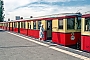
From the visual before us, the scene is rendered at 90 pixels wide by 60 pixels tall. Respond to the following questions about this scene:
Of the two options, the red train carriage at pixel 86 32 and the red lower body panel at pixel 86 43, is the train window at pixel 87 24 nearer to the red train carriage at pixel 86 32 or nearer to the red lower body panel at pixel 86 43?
the red train carriage at pixel 86 32

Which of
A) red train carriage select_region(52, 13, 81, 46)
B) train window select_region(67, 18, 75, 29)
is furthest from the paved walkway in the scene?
train window select_region(67, 18, 75, 29)

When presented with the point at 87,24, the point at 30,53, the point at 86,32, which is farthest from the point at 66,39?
the point at 30,53

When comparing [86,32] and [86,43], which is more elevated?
[86,32]

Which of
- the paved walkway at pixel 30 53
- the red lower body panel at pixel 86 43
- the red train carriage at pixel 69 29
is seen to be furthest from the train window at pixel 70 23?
the red lower body panel at pixel 86 43

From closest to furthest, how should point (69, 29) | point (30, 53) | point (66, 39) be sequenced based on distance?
point (30, 53), point (66, 39), point (69, 29)

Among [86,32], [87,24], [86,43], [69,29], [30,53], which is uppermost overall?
[87,24]

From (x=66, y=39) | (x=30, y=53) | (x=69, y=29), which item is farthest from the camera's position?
(x=69, y=29)

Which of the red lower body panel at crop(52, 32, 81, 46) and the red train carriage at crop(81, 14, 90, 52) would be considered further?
the red lower body panel at crop(52, 32, 81, 46)

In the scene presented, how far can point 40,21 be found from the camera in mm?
20438

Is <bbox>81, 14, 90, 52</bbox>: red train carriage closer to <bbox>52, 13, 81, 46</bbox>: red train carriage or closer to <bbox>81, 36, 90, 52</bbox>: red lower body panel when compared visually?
<bbox>81, 36, 90, 52</bbox>: red lower body panel

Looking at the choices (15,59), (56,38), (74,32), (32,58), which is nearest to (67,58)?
(32,58)

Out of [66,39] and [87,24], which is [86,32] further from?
[66,39]

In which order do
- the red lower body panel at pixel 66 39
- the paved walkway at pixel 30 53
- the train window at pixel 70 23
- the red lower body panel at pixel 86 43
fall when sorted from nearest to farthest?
the paved walkway at pixel 30 53, the red lower body panel at pixel 86 43, the red lower body panel at pixel 66 39, the train window at pixel 70 23

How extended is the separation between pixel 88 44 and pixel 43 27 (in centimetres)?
882
